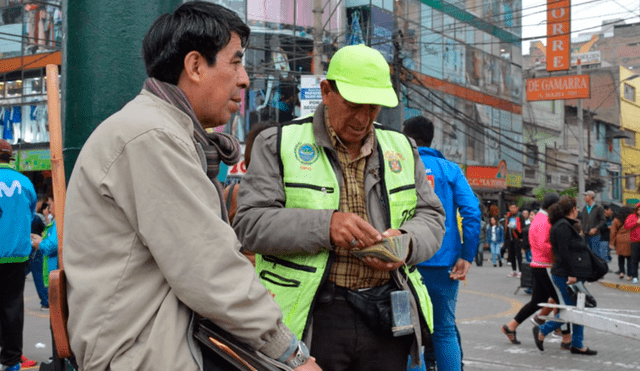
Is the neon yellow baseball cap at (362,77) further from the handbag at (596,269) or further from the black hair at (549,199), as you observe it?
the black hair at (549,199)

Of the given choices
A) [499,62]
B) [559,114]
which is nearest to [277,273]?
[499,62]

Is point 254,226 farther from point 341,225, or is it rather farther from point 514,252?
point 514,252

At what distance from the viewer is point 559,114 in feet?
175

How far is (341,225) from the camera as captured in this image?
281 cm

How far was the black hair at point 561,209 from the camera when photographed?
8609 millimetres

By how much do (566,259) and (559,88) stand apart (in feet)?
82.8

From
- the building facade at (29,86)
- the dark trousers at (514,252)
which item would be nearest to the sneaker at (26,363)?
the dark trousers at (514,252)

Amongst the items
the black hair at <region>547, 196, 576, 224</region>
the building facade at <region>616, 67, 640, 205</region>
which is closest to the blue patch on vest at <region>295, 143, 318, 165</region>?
the black hair at <region>547, 196, 576, 224</region>

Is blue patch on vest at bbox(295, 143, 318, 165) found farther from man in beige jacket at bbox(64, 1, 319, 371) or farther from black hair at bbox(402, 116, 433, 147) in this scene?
black hair at bbox(402, 116, 433, 147)

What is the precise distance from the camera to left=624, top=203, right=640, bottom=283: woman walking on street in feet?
59.7

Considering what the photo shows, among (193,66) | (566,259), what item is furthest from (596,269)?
(193,66)

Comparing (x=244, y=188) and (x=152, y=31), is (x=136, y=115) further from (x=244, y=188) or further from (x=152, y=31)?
(x=244, y=188)

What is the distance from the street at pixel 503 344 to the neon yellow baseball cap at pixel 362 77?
190 inches

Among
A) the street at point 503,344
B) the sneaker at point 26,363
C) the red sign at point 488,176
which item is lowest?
the street at point 503,344
